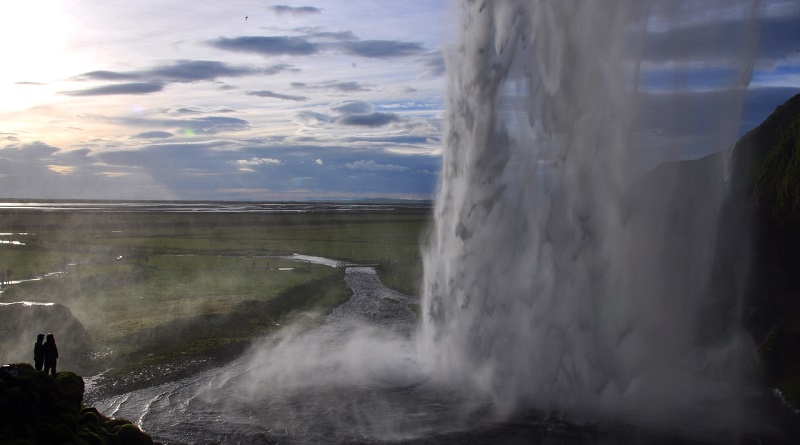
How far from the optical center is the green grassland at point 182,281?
40875mm

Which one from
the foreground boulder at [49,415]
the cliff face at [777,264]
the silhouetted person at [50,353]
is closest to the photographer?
the foreground boulder at [49,415]

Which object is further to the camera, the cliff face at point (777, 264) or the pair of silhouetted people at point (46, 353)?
the cliff face at point (777, 264)

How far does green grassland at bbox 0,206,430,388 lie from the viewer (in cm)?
4088

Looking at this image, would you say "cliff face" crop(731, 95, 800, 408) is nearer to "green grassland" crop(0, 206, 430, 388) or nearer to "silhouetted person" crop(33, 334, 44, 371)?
"green grassland" crop(0, 206, 430, 388)

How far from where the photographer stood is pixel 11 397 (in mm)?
17594

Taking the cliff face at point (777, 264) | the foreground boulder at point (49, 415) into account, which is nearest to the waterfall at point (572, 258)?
the cliff face at point (777, 264)

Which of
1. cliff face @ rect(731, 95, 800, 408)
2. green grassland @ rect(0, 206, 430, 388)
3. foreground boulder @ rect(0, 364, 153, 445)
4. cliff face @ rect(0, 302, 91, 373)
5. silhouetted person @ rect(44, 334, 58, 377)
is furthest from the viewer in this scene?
green grassland @ rect(0, 206, 430, 388)

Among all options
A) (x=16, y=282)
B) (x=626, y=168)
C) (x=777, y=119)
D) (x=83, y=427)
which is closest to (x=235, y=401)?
(x=83, y=427)

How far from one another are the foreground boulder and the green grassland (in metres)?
13.7

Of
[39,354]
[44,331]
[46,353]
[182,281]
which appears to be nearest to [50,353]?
[46,353]

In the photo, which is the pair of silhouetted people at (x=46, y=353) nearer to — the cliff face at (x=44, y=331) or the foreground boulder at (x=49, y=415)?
the foreground boulder at (x=49, y=415)

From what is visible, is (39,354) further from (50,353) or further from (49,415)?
(49,415)

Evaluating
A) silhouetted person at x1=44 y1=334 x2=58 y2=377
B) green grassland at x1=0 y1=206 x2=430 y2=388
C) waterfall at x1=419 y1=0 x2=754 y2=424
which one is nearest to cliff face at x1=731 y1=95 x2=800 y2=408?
waterfall at x1=419 y1=0 x2=754 y2=424

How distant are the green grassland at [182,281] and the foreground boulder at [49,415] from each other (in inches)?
541
